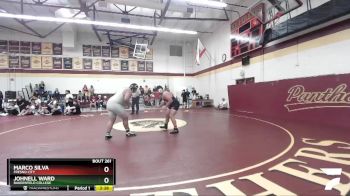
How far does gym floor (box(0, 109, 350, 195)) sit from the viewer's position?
273 centimetres

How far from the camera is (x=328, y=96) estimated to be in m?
6.95

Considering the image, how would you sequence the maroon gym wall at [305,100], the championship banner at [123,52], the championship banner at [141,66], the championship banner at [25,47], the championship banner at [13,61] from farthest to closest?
the championship banner at [141,66]
the championship banner at [123,52]
the championship banner at [25,47]
the championship banner at [13,61]
the maroon gym wall at [305,100]

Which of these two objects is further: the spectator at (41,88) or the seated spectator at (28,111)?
the spectator at (41,88)

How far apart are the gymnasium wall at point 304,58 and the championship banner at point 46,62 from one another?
13.9m

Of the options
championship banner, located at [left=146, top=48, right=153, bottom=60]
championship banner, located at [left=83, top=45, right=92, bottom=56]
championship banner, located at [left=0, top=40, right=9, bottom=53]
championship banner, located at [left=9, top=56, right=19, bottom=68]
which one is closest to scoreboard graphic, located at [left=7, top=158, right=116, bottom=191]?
championship banner, located at [left=83, top=45, right=92, bottom=56]

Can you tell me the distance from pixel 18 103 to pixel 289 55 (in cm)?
1535

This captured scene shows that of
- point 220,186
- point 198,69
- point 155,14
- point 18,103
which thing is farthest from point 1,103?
point 220,186

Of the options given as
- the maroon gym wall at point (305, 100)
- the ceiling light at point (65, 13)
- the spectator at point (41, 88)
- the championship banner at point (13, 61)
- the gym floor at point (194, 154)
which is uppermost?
the ceiling light at point (65, 13)

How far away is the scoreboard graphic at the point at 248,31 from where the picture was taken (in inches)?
437

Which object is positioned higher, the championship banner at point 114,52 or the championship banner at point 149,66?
the championship banner at point 114,52

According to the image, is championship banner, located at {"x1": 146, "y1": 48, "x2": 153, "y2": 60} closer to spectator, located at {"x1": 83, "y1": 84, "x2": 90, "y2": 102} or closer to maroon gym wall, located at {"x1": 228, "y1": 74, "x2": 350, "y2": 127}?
spectator, located at {"x1": 83, "y1": 84, "x2": 90, "y2": 102}

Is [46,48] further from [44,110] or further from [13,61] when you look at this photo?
[44,110]

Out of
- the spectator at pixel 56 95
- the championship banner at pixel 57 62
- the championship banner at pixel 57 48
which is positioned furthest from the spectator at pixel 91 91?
the championship banner at pixel 57 48

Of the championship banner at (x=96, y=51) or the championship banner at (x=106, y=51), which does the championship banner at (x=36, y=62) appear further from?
the championship banner at (x=106, y=51)
